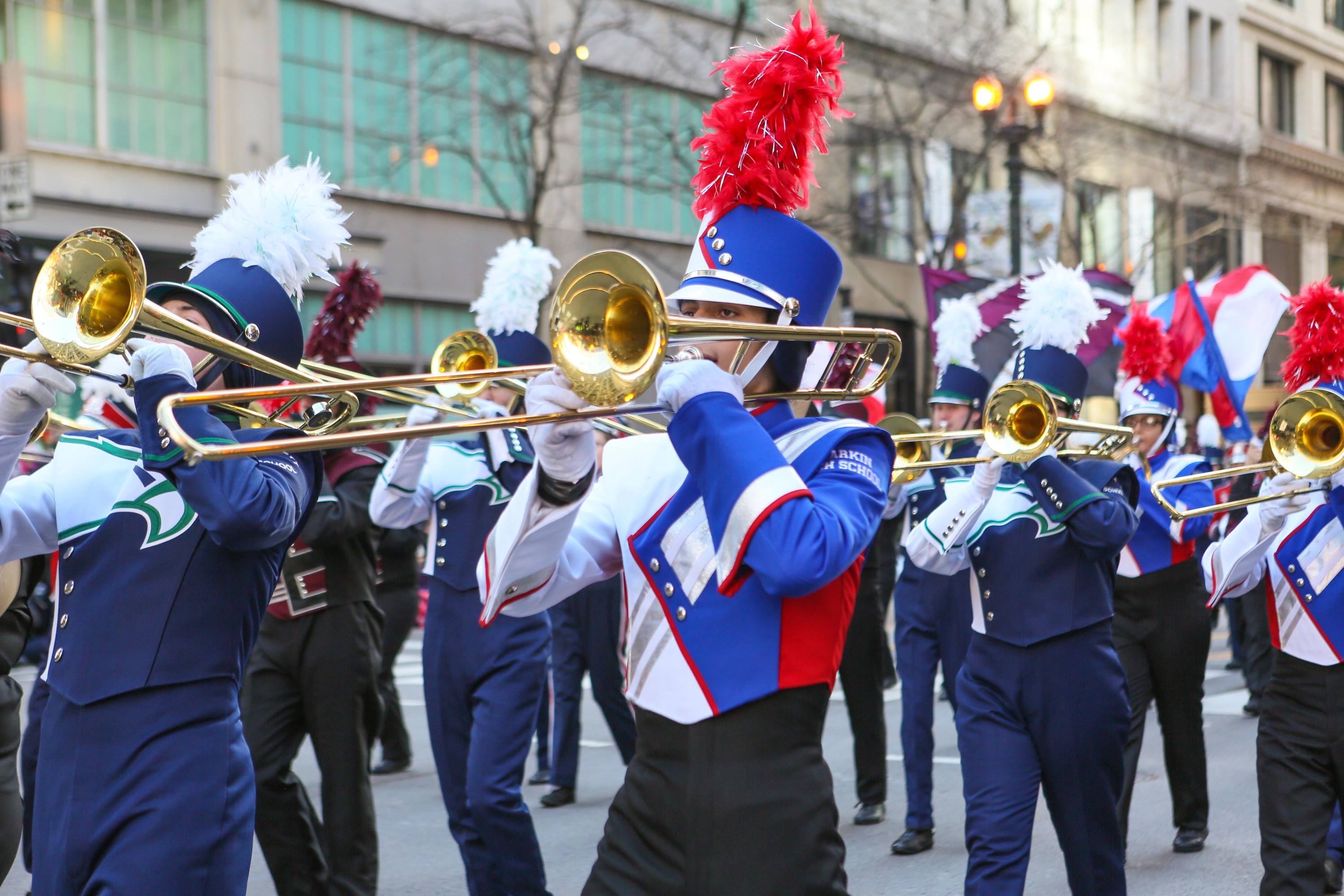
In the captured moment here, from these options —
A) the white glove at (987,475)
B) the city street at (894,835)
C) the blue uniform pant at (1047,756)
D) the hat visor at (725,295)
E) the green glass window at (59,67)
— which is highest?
the green glass window at (59,67)

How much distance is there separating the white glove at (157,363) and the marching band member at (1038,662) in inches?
114

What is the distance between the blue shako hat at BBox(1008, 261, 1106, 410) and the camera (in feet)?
19.0

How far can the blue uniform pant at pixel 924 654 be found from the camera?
22.9ft

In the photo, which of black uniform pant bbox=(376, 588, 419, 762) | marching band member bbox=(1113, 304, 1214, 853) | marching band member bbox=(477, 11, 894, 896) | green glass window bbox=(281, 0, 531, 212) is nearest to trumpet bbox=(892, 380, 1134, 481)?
marching band member bbox=(1113, 304, 1214, 853)

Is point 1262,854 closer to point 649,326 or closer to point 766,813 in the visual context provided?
point 766,813

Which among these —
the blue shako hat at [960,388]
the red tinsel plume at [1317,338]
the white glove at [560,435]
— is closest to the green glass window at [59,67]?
the blue shako hat at [960,388]

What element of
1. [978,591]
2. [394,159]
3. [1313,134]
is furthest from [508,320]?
[1313,134]

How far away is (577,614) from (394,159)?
1235 cm

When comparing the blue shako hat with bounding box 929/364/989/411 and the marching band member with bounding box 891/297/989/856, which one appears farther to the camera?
the blue shako hat with bounding box 929/364/989/411

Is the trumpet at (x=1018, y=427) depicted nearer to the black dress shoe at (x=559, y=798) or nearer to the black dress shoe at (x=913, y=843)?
the black dress shoe at (x=913, y=843)

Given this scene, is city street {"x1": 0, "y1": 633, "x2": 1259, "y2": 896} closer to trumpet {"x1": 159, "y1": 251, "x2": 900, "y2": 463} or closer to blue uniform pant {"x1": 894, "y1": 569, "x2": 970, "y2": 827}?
blue uniform pant {"x1": 894, "y1": 569, "x2": 970, "y2": 827}

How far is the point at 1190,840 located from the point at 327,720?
4.02m

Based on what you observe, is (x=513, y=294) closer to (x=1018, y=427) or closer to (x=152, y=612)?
(x=1018, y=427)

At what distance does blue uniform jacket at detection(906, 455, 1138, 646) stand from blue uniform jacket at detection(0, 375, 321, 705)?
8.46 feet
